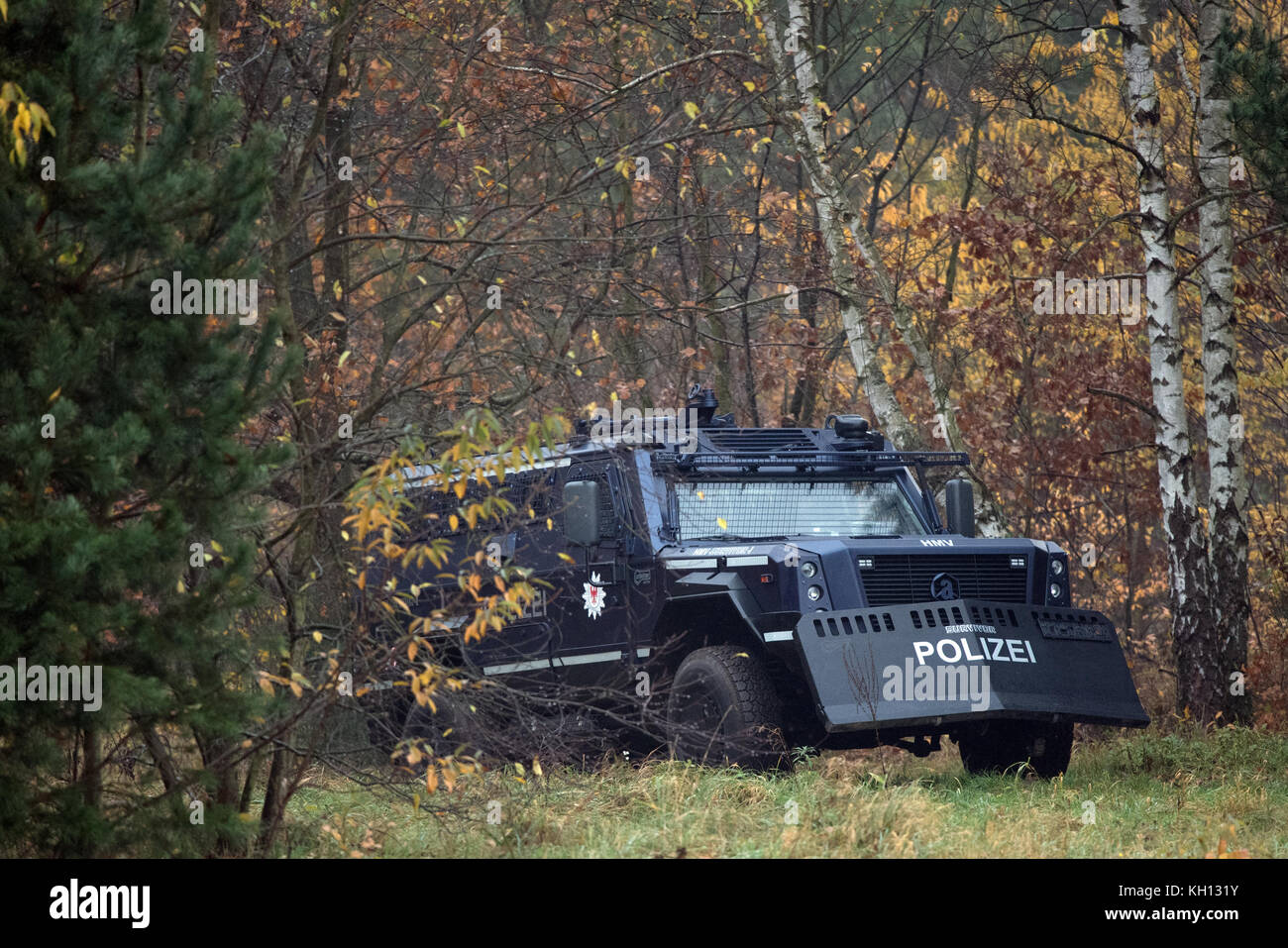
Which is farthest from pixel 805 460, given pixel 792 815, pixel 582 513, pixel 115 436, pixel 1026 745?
pixel 115 436

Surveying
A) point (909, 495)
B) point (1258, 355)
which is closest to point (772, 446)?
point (909, 495)

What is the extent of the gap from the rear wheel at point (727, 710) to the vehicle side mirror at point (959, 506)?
1.82 metres

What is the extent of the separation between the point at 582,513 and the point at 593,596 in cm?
105

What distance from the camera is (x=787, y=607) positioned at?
9000 millimetres

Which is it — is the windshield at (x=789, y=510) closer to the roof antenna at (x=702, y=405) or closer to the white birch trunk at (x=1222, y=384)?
the roof antenna at (x=702, y=405)

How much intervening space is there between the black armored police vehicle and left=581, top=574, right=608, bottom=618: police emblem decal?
0.01m

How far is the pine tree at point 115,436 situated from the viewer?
5480 millimetres

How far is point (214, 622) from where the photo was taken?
232 inches

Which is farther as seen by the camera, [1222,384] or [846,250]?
[846,250]

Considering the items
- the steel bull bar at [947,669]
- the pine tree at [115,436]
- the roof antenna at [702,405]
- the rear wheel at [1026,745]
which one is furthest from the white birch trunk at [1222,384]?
the pine tree at [115,436]

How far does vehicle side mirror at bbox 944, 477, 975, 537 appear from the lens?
399 inches

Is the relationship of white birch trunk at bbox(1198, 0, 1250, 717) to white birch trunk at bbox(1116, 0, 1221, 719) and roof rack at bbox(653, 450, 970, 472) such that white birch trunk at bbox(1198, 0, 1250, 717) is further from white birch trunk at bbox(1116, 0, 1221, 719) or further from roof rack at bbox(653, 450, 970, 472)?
roof rack at bbox(653, 450, 970, 472)

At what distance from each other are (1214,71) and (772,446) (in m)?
3.99

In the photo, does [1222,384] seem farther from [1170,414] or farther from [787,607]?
[787,607]
